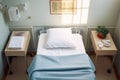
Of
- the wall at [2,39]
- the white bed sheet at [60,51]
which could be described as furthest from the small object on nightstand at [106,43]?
the wall at [2,39]

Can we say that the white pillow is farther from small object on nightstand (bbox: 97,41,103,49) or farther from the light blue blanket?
small object on nightstand (bbox: 97,41,103,49)

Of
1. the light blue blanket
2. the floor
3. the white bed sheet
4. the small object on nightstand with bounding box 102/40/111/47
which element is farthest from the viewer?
the floor

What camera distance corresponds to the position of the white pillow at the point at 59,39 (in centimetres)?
241

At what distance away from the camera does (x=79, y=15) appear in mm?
2658

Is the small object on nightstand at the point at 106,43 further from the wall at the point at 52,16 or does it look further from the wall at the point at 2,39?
the wall at the point at 2,39

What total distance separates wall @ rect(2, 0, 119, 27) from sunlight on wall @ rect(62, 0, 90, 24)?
0.06m

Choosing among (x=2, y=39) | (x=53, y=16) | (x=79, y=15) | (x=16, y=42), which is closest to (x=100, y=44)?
(x=79, y=15)

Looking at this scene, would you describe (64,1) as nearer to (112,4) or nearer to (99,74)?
(112,4)

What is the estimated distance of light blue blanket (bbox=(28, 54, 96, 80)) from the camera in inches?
80.2

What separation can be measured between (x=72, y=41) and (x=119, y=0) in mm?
933

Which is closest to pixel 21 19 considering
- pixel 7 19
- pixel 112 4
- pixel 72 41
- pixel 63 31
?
pixel 7 19

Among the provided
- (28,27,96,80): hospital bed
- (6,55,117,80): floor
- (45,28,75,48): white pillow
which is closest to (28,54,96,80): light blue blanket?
(28,27,96,80): hospital bed

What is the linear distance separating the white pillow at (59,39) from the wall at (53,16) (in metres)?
0.27

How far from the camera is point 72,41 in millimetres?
2449
